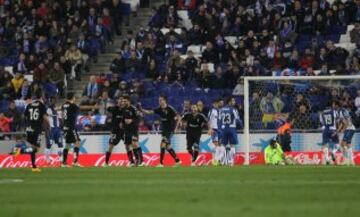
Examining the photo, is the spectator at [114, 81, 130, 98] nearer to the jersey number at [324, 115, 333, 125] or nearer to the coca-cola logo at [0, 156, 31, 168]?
the coca-cola logo at [0, 156, 31, 168]

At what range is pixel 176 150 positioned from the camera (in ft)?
93.2

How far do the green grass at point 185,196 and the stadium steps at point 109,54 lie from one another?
1629 cm

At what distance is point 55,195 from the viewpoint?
12656 millimetres

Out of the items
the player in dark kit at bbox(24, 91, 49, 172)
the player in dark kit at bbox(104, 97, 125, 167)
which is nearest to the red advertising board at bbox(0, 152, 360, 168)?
the player in dark kit at bbox(104, 97, 125, 167)

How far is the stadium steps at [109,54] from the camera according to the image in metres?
33.1

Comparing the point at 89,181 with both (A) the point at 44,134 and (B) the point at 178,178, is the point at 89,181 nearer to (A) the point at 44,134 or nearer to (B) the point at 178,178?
(B) the point at 178,178

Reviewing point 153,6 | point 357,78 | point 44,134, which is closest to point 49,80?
point 44,134

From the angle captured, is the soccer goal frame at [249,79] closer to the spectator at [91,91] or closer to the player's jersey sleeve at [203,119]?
the player's jersey sleeve at [203,119]

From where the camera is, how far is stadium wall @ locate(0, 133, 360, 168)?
27.3m

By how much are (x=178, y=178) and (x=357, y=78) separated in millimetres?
11385

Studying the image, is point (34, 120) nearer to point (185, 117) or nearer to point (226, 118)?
point (185, 117)

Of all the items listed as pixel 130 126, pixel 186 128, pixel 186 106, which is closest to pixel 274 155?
pixel 186 128

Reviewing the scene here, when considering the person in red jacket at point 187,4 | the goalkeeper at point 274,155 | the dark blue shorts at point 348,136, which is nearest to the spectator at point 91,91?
the person in red jacket at point 187,4

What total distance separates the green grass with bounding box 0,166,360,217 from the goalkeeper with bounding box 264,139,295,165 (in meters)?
9.48
